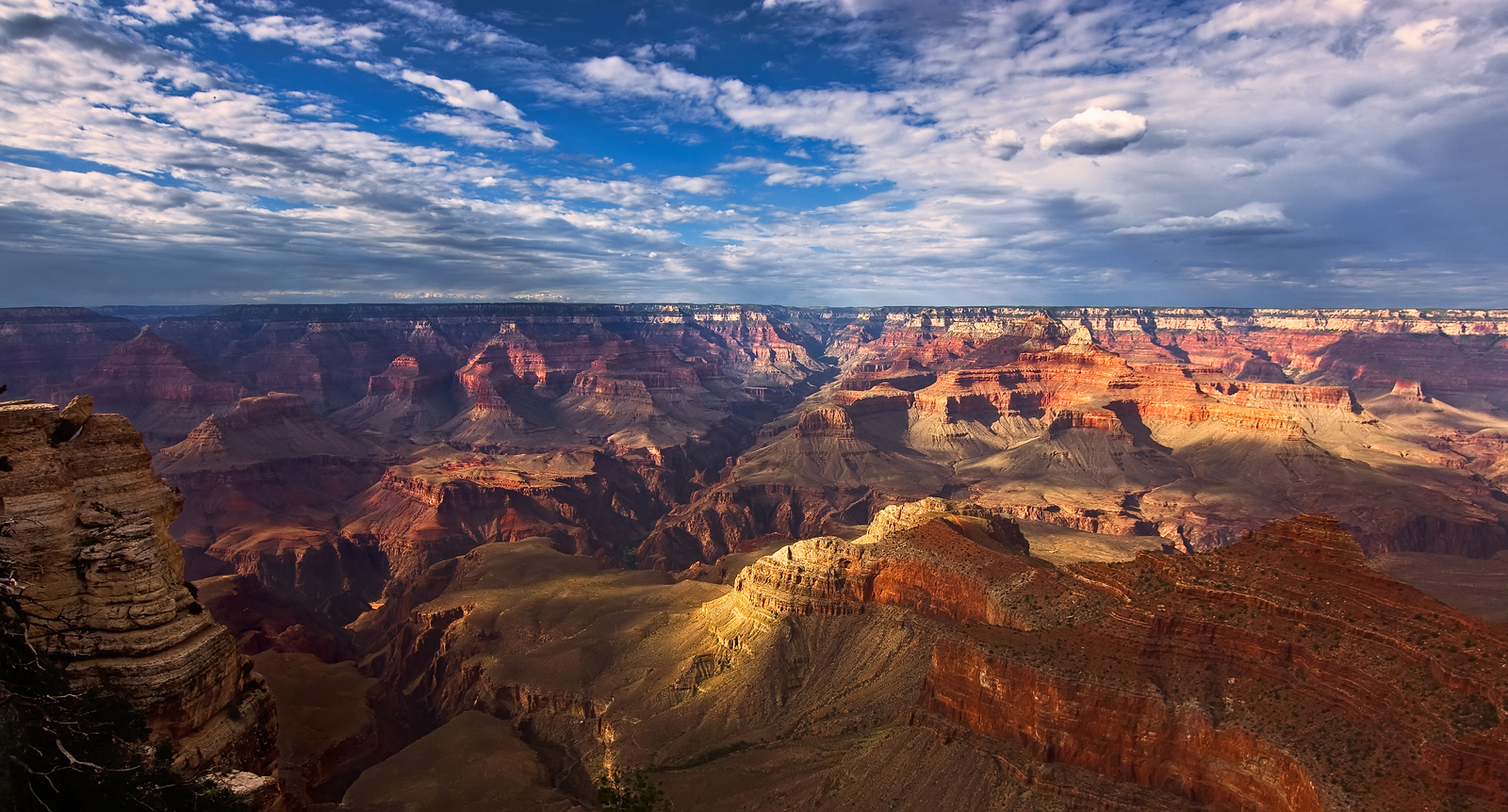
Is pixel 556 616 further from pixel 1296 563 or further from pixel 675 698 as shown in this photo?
pixel 1296 563

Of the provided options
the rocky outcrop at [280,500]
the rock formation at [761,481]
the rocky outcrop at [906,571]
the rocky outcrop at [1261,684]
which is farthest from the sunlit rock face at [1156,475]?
the rocky outcrop at [1261,684]

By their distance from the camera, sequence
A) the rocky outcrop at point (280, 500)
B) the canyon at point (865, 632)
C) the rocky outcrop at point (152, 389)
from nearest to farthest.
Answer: the canyon at point (865, 632) → the rocky outcrop at point (280, 500) → the rocky outcrop at point (152, 389)

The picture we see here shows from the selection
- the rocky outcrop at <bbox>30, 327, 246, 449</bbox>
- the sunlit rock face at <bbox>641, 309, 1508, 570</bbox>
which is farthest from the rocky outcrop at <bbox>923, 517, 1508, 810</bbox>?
the rocky outcrop at <bbox>30, 327, 246, 449</bbox>

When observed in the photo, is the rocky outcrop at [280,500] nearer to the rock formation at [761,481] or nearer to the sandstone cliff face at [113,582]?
the rock formation at [761,481]

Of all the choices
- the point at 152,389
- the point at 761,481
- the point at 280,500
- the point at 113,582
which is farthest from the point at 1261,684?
the point at 152,389

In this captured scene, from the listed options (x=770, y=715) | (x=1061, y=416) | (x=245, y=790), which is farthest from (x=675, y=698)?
(x=1061, y=416)

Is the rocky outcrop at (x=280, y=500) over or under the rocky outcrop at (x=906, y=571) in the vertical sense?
under

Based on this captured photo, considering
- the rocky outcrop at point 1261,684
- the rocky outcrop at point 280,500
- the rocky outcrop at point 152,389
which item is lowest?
the rocky outcrop at point 280,500

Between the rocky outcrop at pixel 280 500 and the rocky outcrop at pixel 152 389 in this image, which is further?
the rocky outcrop at pixel 152 389
